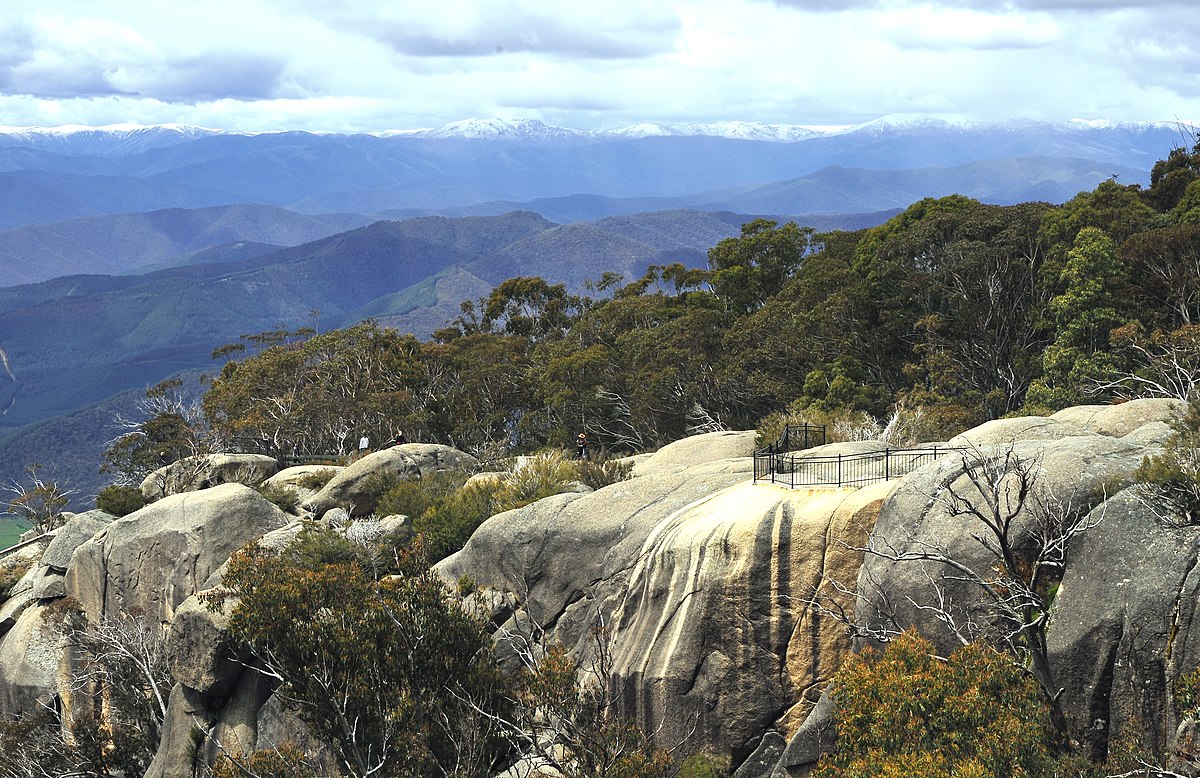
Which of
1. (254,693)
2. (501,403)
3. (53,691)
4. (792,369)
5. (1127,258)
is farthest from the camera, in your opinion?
(501,403)

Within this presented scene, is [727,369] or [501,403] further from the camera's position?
[501,403]

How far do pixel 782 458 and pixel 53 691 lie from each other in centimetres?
2249

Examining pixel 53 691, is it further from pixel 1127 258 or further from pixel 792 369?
pixel 1127 258

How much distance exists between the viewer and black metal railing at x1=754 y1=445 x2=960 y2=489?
20.4 meters

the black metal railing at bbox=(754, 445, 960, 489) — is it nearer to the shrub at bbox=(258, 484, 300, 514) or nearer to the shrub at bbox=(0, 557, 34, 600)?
the shrub at bbox=(258, 484, 300, 514)

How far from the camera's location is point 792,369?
154 ft

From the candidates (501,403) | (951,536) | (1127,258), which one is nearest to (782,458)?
(951,536)

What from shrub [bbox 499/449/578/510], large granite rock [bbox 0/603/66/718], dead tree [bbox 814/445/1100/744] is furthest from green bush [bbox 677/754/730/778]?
large granite rock [bbox 0/603/66/718]

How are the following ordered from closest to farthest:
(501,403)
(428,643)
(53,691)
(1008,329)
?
(428,643) → (53,691) → (1008,329) → (501,403)

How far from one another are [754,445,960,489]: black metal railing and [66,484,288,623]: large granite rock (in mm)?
15550

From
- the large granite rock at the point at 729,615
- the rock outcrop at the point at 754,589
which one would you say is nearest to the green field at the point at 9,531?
the rock outcrop at the point at 754,589

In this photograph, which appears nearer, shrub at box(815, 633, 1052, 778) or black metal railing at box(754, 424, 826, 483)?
shrub at box(815, 633, 1052, 778)

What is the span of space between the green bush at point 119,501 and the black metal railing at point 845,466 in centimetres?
2871

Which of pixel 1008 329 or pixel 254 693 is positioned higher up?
pixel 1008 329
